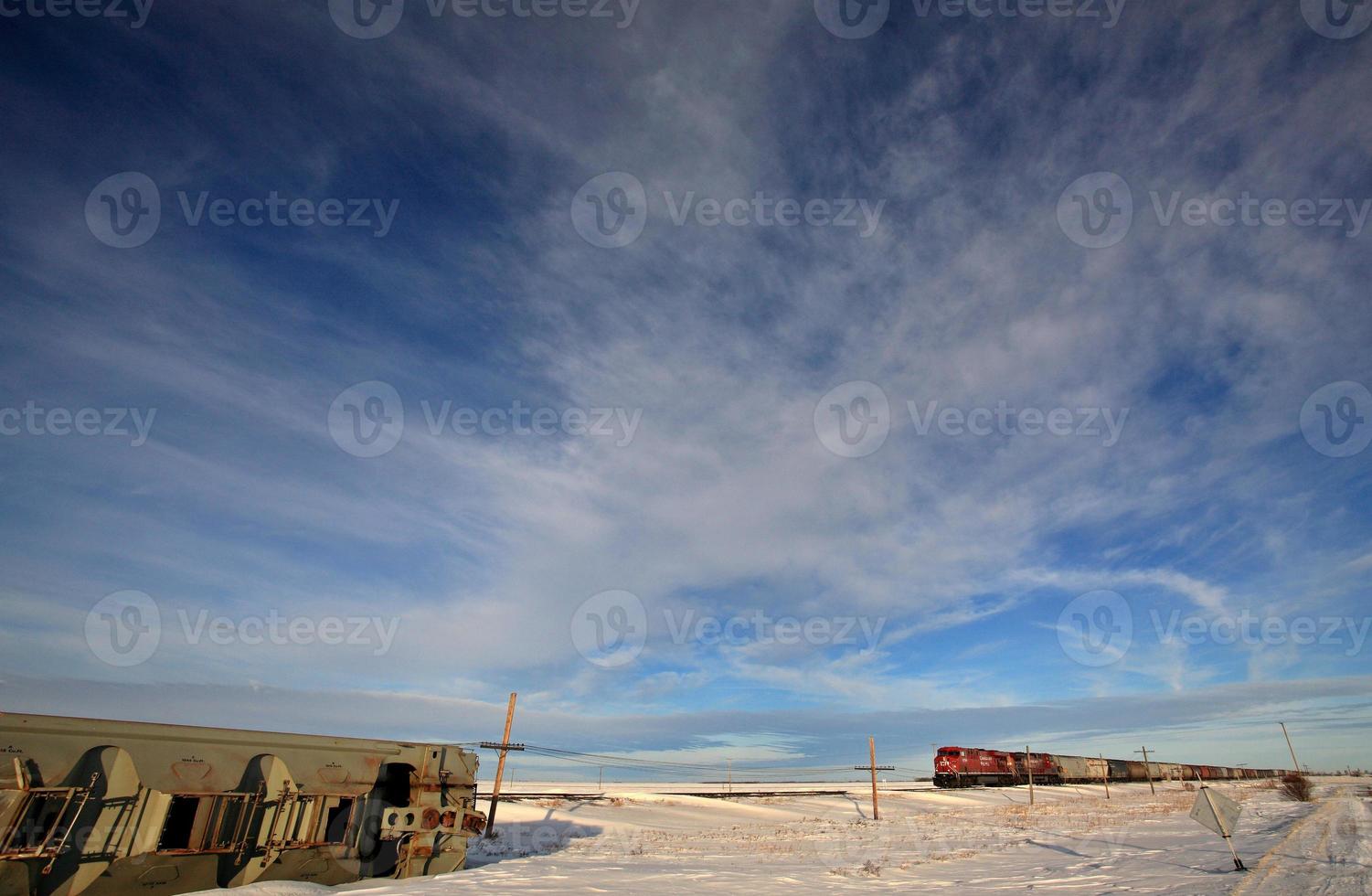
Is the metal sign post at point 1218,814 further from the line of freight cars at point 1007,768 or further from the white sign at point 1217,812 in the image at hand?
the line of freight cars at point 1007,768

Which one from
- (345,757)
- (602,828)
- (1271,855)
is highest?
(345,757)

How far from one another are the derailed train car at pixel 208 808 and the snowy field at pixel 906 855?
0.73 m

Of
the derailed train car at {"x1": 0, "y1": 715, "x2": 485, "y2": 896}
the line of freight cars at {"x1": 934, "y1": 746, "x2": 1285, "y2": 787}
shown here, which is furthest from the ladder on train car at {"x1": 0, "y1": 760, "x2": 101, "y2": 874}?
the line of freight cars at {"x1": 934, "y1": 746, "x2": 1285, "y2": 787}

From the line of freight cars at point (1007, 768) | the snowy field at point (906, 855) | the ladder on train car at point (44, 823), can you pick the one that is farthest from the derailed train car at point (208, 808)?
the line of freight cars at point (1007, 768)

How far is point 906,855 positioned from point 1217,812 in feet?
26.9

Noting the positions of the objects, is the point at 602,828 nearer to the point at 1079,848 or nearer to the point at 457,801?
the point at 457,801

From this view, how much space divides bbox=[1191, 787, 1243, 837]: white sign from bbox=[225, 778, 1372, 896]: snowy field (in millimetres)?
784

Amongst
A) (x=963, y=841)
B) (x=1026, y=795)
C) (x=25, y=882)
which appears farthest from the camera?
(x=1026, y=795)

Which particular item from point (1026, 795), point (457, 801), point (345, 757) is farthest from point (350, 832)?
point (1026, 795)

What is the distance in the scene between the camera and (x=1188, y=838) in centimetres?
1936

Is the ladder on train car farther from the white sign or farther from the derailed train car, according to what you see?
the white sign

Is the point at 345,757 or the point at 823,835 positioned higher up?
the point at 345,757

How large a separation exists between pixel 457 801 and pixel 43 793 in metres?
7.34

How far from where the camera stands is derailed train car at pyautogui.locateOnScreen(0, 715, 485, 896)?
32.2 ft
